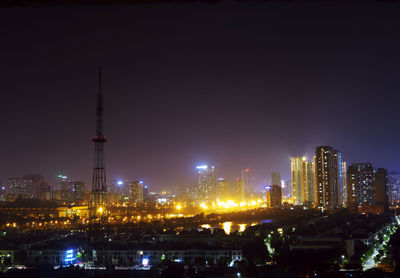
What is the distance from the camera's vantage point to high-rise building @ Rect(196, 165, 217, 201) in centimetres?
4578

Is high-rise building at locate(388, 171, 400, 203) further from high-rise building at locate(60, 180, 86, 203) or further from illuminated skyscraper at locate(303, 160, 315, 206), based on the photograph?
high-rise building at locate(60, 180, 86, 203)

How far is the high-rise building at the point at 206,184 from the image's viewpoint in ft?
150

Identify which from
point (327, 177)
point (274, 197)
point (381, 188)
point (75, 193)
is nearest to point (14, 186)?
point (75, 193)

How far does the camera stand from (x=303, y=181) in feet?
106

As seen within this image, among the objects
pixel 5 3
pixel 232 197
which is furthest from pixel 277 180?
pixel 5 3

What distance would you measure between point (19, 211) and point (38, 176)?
17.7m

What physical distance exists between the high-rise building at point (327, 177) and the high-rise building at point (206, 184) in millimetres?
20450

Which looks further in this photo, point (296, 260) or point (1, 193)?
point (1, 193)

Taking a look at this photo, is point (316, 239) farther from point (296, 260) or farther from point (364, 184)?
point (364, 184)

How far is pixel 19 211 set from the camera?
80.4 ft

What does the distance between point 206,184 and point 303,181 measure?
647 inches

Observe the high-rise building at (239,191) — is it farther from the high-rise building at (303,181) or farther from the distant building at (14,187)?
the distant building at (14,187)

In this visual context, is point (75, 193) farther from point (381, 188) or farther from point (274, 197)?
point (381, 188)

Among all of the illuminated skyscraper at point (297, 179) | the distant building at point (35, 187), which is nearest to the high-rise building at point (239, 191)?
the illuminated skyscraper at point (297, 179)
